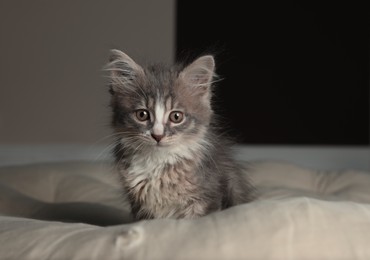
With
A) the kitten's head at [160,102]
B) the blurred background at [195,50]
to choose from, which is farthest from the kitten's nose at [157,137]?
the blurred background at [195,50]

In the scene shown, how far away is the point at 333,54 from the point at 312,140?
2.07 feet

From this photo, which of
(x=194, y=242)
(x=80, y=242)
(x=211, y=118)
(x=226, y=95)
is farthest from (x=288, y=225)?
(x=226, y=95)

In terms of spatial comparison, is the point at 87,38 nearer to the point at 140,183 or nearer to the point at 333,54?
the point at 333,54

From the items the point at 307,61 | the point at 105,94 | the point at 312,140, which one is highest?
the point at 307,61

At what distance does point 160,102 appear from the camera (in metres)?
1.49

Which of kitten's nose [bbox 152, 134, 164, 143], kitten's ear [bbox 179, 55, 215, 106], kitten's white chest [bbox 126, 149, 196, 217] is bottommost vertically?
kitten's white chest [bbox 126, 149, 196, 217]

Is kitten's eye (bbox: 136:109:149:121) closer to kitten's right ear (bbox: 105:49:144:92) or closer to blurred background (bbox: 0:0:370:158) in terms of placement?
kitten's right ear (bbox: 105:49:144:92)

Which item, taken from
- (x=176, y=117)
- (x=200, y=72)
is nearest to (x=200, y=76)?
(x=200, y=72)

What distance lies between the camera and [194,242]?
3.29ft

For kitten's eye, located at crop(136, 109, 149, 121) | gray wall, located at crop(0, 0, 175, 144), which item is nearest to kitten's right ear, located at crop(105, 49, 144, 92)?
kitten's eye, located at crop(136, 109, 149, 121)

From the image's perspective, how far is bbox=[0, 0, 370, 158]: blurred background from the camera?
3.67m

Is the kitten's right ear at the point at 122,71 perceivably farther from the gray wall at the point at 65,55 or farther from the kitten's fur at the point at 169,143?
the gray wall at the point at 65,55

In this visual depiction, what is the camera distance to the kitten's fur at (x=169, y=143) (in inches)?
57.2

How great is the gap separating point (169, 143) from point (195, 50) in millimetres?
2159
